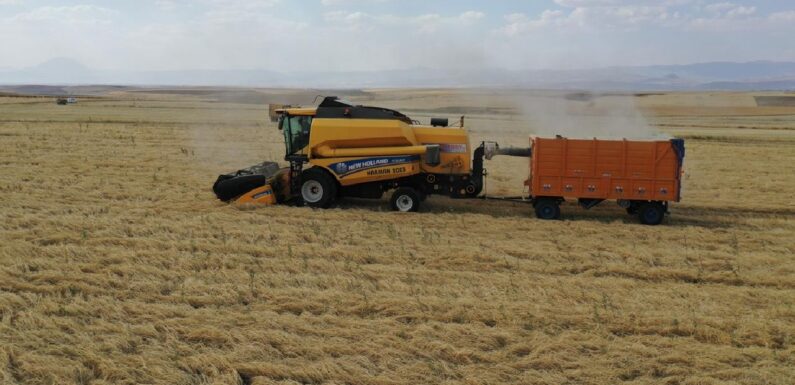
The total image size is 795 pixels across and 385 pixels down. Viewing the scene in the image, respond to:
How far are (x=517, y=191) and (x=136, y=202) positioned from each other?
417 inches

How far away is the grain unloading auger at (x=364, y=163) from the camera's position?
1600 centimetres

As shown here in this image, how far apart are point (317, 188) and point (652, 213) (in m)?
7.98

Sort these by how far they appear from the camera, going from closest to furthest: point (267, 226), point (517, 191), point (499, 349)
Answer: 1. point (499, 349)
2. point (267, 226)
3. point (517, 191)

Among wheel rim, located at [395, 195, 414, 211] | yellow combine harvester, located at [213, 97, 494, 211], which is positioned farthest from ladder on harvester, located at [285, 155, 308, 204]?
wheel rim, located at [395, 195, 414, 211]

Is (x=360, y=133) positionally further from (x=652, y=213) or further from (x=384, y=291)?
(x=384, y=291)

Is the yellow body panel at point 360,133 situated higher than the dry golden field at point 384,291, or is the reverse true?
the yellow body panel at point 360,133

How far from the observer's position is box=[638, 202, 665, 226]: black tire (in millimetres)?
15266

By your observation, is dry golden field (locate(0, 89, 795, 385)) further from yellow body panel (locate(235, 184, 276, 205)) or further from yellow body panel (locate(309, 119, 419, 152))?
yellow body panel (locate(309, 119, 419, 152))

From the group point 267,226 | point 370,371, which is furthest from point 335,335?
point 267,226

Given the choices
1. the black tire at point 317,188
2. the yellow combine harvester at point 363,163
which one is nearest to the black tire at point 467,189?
the yellow combine harvester at point 363,163

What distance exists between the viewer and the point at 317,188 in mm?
16219

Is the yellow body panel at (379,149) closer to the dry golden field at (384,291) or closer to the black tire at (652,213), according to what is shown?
the dry golden field at (384,291)

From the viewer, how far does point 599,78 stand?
97.1ft

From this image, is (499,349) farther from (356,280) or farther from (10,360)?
(10,360)
